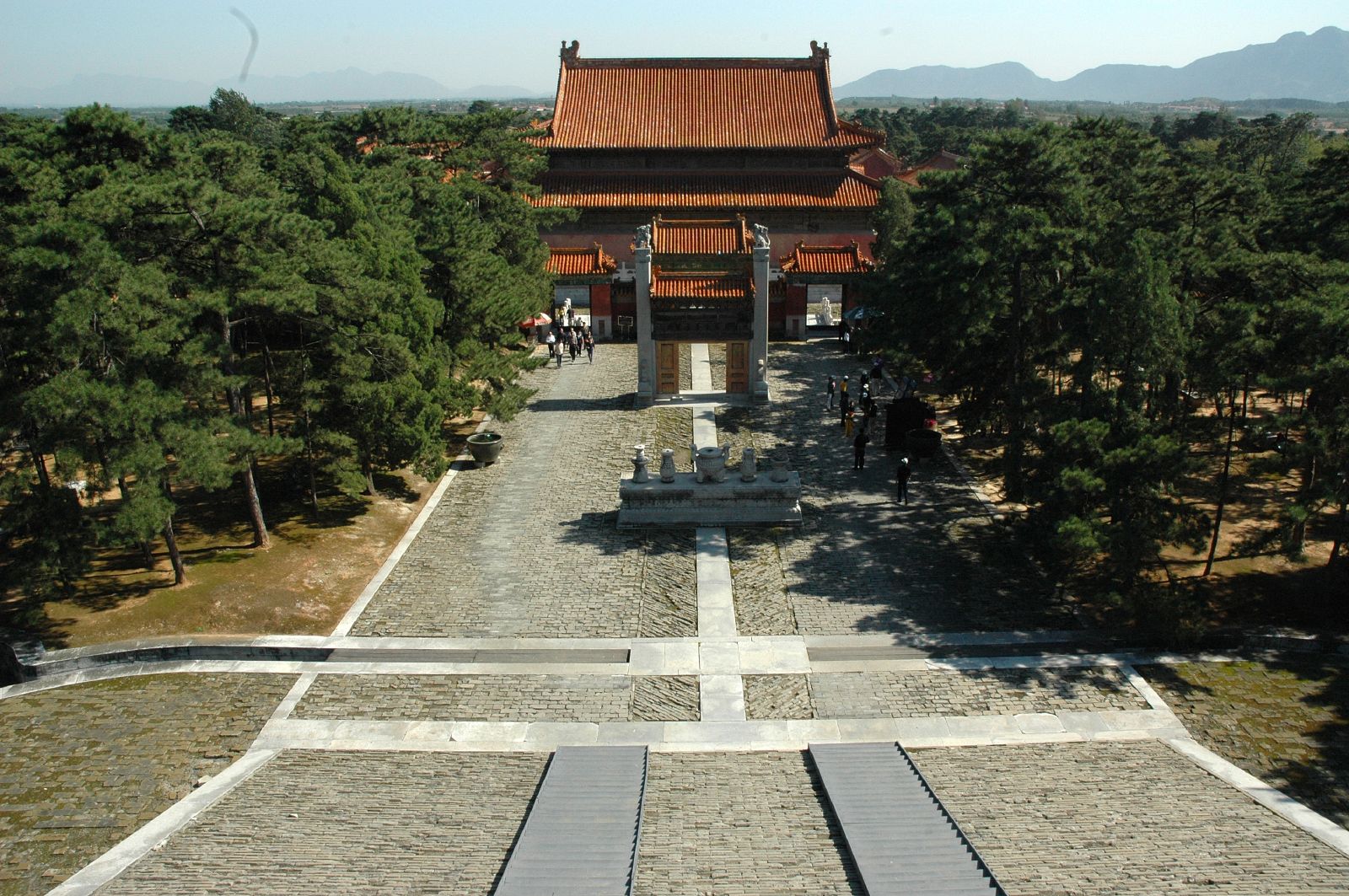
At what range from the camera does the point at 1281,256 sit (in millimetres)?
20094

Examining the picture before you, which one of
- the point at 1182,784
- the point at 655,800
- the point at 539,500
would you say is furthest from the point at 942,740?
the point at 539,500

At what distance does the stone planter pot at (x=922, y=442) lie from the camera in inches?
1065

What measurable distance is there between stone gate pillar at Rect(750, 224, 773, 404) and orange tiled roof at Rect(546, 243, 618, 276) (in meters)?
10.2

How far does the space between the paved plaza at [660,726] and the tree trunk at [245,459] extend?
3.16 m

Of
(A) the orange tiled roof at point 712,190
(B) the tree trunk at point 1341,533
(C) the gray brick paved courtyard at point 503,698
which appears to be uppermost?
(A) the orange tiled roof at point 712,190

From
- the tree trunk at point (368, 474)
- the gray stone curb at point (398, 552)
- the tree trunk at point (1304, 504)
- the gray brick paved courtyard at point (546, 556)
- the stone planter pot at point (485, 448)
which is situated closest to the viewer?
the tree trunk at point (1304, 504)

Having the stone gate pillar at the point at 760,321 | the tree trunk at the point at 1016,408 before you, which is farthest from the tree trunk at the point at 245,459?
the stone gate pillar at the point at 760,321

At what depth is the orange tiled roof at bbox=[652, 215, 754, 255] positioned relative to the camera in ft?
110

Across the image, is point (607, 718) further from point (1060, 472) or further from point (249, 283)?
point (249, 283)

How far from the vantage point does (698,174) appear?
145 feet

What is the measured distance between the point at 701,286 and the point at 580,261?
10724mm

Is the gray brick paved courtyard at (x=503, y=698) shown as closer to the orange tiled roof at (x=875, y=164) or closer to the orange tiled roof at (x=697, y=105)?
the orange tiled roof at (x=697, y=105)

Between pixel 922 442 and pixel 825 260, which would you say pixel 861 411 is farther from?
pixel 825 260

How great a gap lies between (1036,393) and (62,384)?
19241 mm
